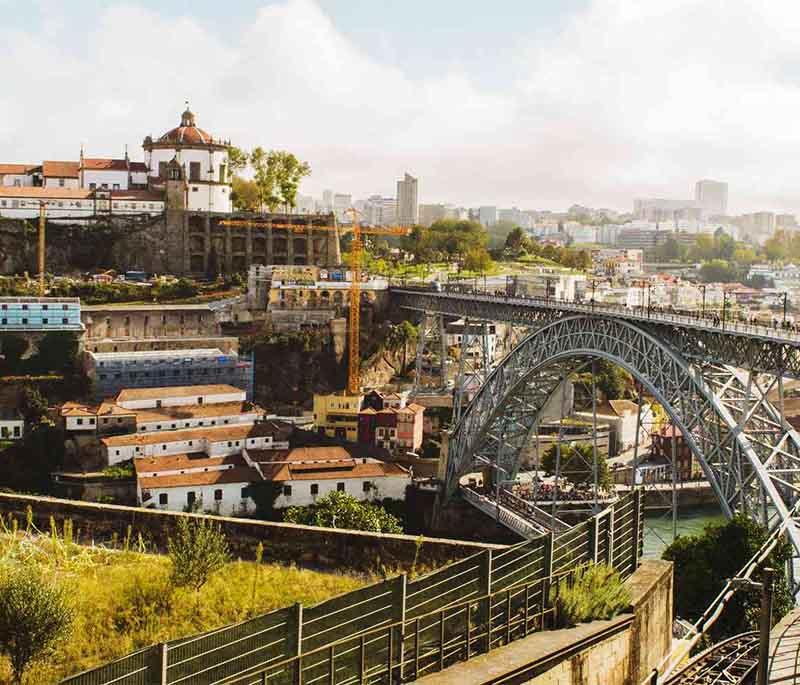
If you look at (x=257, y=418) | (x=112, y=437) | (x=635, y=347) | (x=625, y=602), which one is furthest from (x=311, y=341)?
(x=625, y=602)

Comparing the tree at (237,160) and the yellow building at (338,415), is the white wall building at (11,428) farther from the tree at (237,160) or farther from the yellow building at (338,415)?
the tree at (237,160)

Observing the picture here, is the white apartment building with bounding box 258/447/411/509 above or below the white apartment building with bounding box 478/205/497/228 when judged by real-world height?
below

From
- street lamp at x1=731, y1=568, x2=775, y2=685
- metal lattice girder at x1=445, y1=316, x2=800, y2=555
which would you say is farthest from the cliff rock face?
street lamp at x1=731, y1=568, x2=775, y2=685

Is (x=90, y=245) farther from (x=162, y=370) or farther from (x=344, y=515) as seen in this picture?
(x=344, y=515)

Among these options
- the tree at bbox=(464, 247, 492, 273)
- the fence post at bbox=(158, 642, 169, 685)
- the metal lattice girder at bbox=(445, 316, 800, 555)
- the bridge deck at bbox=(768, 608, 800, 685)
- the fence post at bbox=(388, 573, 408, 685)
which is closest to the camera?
the fence post at bbox=(158, 642, 169, 685)

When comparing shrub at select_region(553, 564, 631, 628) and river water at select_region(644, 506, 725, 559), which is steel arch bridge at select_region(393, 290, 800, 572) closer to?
river water at select_region(644, 506, 725, 559)

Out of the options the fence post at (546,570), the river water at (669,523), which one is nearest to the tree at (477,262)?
the river water at (669,523)

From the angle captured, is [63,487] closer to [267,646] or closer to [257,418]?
[257,418]
